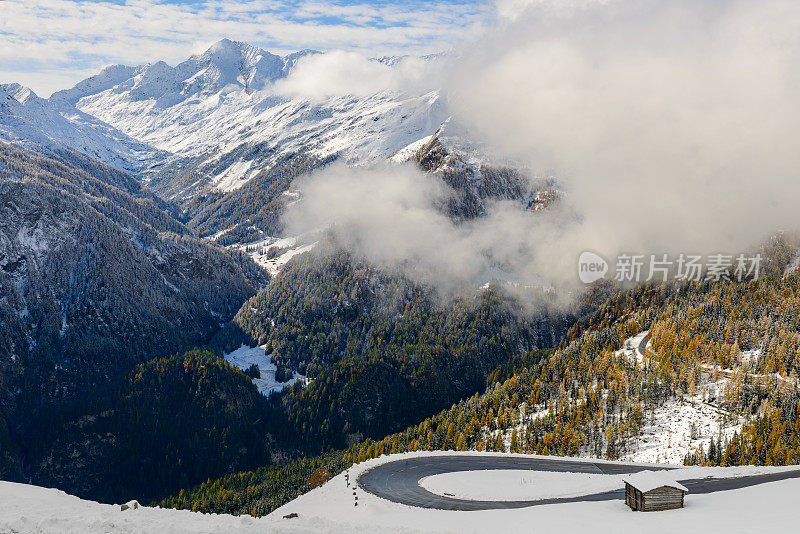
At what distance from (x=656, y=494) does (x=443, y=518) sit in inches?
1185

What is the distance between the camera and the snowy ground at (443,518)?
49.0 metres

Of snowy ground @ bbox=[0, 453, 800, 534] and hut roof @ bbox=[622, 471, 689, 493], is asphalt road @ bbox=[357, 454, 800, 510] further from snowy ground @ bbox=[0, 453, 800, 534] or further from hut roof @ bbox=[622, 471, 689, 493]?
hut roof @ bbox=[622, 471, 689, 493]

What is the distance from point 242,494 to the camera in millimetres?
190125

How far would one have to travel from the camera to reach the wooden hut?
65.8 metres

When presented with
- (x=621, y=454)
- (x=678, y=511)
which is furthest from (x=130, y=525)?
(x=621, y=454)

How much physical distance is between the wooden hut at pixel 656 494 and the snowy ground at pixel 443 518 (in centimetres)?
144

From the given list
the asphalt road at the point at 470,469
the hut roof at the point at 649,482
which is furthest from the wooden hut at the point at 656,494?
the asphalt road at the point at 470,469

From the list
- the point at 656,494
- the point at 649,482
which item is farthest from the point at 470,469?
the point at 649,482

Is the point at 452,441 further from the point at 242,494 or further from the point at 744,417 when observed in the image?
the point at 744,417

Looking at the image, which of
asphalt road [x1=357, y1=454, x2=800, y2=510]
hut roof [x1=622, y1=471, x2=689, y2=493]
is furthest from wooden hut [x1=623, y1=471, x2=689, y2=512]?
asphalt road [x1=357, y1=454, x2=800, y2=510]

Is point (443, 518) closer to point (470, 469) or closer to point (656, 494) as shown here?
point (656, 494)

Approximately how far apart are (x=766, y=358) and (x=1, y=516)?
734 feet

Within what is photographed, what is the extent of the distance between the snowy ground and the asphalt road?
7.13m

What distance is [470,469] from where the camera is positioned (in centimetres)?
11931
